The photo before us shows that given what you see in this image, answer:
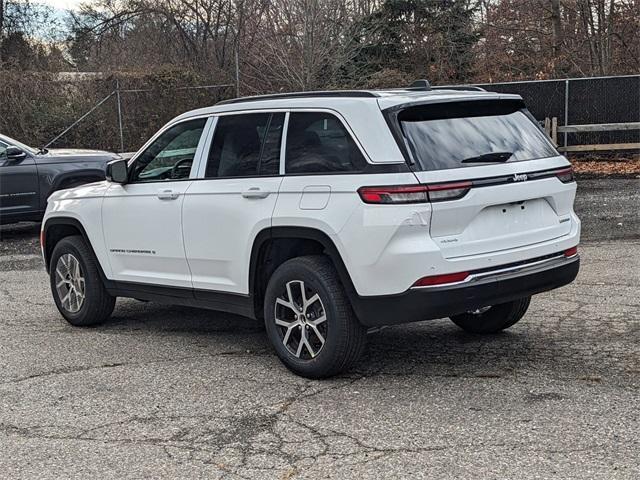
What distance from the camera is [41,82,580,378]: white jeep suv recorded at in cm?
474

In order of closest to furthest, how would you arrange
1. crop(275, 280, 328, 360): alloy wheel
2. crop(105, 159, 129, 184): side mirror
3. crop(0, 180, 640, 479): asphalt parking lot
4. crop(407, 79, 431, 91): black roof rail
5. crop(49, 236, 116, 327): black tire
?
crop(0, 180, 640, 479): asphalt parking lot → crop(275, 280, 328, 360): alloy wheel → crop(407, 79, 431, 91): black roof rail → crop(105, 159, 129, 184): side mirror → crop(49, 236, 116, 327): black tire

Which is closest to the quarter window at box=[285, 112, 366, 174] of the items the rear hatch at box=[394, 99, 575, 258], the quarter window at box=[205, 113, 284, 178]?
the quarter window at box=[205, 113, 284, 178]

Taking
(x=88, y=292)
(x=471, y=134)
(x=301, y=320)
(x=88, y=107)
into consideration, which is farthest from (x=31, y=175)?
(x=471, y=134)

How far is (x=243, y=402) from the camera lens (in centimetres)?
491

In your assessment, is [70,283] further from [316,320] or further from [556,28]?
[556,28]

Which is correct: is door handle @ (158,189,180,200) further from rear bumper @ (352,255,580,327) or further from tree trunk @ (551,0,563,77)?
tree trunk @ (551,0,563,77)

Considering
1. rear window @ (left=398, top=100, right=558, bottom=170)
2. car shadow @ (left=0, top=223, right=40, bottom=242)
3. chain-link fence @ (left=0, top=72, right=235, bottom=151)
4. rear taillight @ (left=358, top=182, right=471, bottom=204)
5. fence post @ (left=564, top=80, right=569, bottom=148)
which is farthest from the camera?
chain-link fence @ (left=0, top=72, right=235, bottom=151)

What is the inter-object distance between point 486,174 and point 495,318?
5.05 ft

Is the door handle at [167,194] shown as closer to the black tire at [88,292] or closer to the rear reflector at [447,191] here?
the black tire at [88,292]

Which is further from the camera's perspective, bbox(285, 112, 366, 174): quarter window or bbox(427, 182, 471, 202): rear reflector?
bbox(285, 112, 366, 174): quarter window

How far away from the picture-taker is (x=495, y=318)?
605 centimetres

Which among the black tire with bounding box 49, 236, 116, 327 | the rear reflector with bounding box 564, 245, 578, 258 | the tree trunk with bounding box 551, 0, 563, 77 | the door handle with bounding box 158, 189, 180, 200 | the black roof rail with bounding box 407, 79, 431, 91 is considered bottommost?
the black tire with bounding box 49, 236, 116, 327

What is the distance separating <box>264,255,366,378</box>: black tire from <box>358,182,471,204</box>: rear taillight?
608mm

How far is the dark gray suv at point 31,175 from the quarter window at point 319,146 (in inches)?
325
